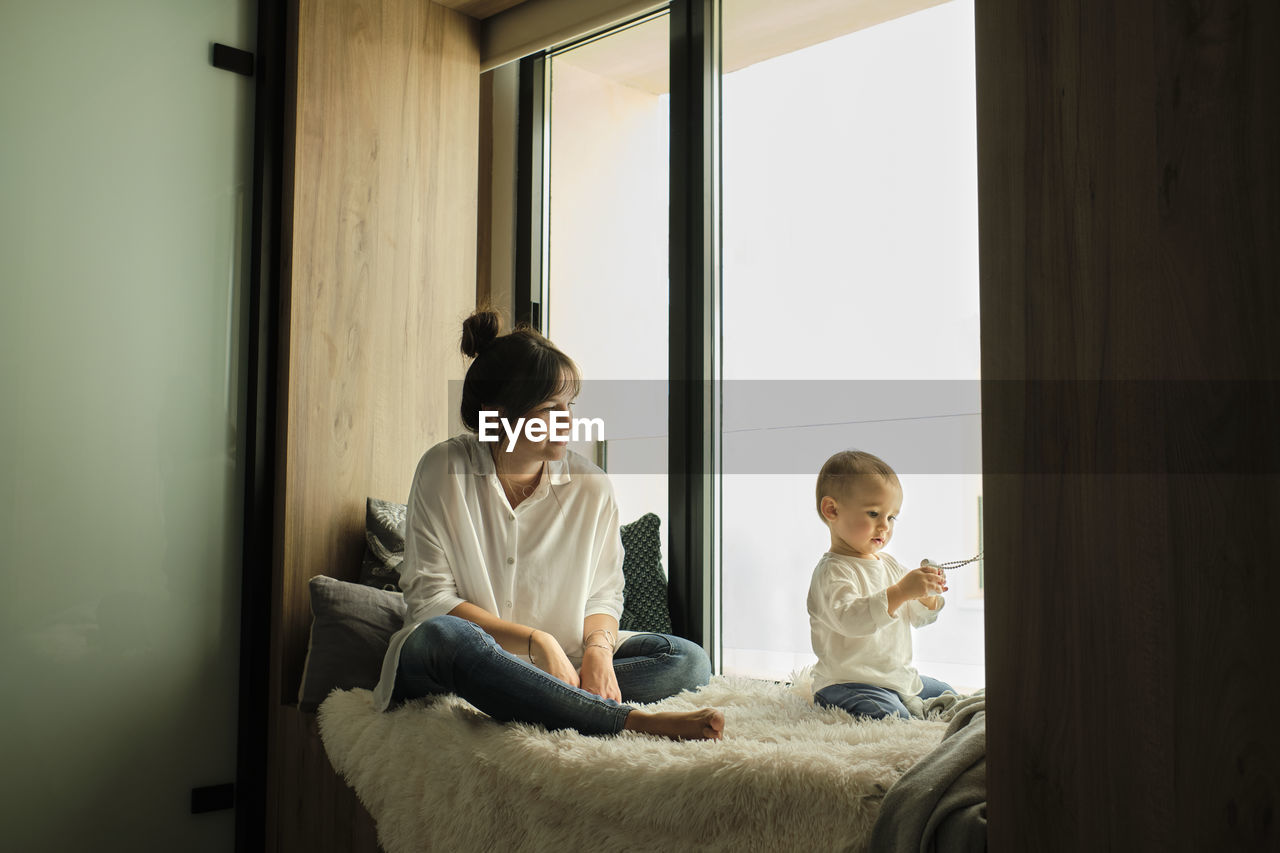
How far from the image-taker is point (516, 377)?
192 centimetres

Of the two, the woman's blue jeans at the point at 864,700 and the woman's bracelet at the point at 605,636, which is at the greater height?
the woman's bracelet at the point at 605,636

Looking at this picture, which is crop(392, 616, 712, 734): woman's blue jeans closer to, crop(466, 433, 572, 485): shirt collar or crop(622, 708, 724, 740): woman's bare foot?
crop(622, 708, 724, 740): woman's bare foot

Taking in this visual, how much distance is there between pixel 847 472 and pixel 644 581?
26.9 inches

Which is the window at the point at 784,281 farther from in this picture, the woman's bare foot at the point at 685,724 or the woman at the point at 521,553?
the woman's bare foot at the point at 685,724

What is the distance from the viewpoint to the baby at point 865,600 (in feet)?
5.46

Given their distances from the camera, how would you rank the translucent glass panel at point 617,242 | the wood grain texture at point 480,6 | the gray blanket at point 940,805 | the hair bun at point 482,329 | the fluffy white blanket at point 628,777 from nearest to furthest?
1. the gray blanket at point 940,805
2. the fluffy white blanket at point 628,777
3. the hair bun at point 482,329
4. the translucent glass panel at point 617,242
5. the wood grain texture at point 480,6

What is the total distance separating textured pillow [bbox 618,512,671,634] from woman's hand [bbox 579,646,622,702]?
48 centimetres

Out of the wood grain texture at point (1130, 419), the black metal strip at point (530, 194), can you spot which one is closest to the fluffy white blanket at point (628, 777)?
the wood grain texture at point (1130, 419)

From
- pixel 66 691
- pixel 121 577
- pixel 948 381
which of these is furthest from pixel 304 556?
pixel 948 381

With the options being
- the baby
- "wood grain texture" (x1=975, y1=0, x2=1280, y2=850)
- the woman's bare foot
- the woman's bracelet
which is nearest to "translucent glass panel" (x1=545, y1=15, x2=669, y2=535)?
the woman's bracelet

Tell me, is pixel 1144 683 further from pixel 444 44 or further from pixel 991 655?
pixel 444 44

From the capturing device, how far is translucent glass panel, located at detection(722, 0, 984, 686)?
1936 millimetres

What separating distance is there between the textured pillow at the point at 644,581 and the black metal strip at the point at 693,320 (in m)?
0.04

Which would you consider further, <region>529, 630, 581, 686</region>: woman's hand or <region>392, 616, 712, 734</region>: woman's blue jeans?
<region>529, 630, 581, 686</region>: woman's hand
